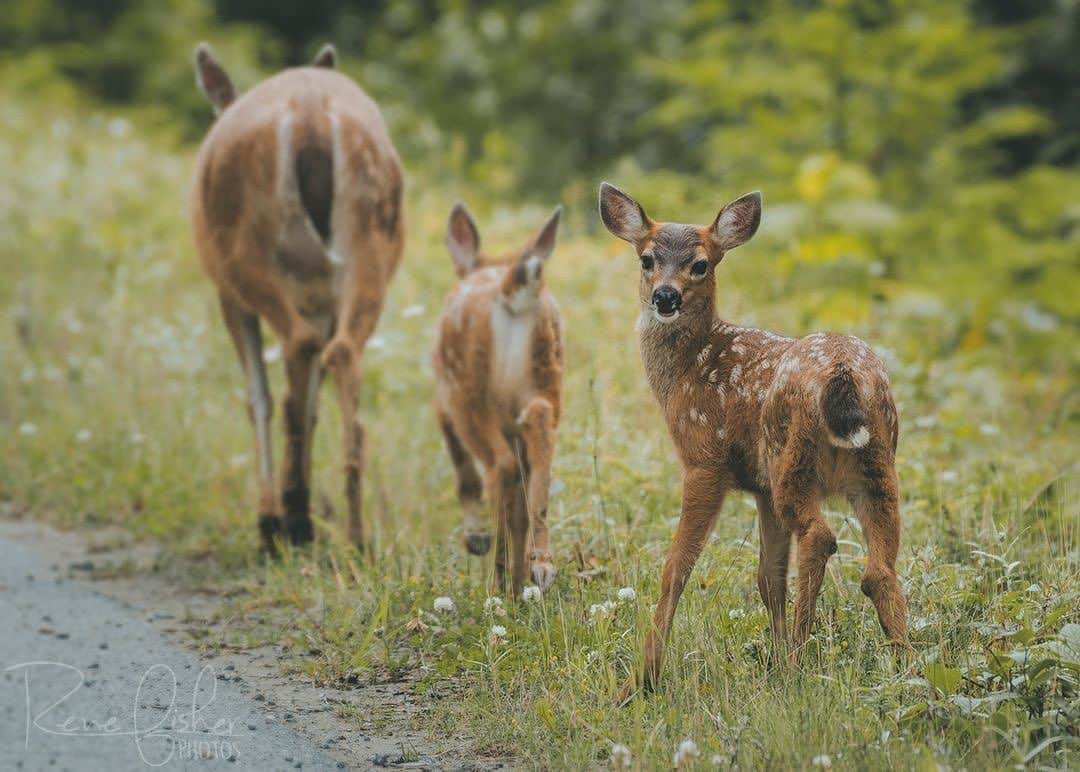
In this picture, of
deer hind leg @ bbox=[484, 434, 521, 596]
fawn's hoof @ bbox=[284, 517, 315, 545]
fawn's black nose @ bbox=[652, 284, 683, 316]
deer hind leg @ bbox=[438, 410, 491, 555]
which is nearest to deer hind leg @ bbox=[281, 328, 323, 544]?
fawn's hoof @ bbox=[284, 517, 315, 545]

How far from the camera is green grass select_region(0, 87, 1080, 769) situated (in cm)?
419

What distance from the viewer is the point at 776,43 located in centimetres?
1438

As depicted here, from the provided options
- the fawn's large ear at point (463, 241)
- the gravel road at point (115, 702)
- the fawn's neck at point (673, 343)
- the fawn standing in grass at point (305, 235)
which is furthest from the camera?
the fawn's large ear at point (463, 241)

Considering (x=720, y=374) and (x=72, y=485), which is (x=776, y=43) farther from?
(x=720, y=374)

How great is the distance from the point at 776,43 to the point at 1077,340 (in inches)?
184

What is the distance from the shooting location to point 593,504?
20.3 feet

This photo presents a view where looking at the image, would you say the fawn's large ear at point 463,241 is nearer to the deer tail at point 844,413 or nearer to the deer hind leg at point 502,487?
the deer hind leg at point 502,487

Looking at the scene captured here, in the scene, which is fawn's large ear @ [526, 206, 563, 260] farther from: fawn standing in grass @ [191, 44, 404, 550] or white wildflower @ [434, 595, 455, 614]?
white wildflower @ [434, 595, 455, 614]

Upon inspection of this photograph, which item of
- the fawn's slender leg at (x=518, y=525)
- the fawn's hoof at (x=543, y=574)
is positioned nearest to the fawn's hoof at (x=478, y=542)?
the fawn's slender leg at (x=518, y=525)

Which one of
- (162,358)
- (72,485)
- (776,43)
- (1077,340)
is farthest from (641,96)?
(72,485)

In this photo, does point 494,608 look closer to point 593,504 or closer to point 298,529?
point 593,504

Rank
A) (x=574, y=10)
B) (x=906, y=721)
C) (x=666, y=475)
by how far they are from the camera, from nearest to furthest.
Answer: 1. (x=906, y=721)
2. (x=666, y=475)
3. (x=574, y=10)

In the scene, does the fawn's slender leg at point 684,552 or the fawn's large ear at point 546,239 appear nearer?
the fawn's slender leg at point 684,552

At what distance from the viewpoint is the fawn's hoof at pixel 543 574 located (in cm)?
543
